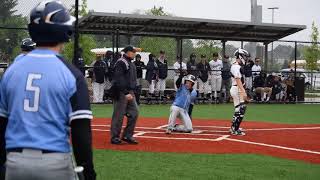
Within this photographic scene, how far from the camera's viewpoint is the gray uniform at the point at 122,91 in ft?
37.1

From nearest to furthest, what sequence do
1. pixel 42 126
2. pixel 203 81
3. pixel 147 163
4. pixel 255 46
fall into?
pixel 42 126
pixel 147 163
pixel 203 81
pixel 255 46

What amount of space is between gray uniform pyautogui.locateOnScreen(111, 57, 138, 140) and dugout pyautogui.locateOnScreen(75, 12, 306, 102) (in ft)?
35.9

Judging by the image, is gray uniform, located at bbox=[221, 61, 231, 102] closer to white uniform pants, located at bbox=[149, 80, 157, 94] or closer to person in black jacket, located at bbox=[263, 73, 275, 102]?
person in black jacket, located at bbox=[263, 73, 275, 102]

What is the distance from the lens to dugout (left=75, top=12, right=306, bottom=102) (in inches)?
936

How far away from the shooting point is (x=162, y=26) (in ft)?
85.0

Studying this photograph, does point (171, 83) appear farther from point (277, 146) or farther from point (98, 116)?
point (277, 146)

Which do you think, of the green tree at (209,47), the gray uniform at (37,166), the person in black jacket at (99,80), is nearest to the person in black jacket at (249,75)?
the person in black jacket at (99,80)

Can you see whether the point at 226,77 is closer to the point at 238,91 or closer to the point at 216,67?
the point at 216,67

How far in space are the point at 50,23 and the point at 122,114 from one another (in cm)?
805

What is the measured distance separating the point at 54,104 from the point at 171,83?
78.6ft

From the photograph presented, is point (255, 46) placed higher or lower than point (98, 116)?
higher

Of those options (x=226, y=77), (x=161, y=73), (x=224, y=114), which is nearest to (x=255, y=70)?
(x=226, y=77)

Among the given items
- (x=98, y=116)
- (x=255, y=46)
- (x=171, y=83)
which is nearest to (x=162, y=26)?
(x=171, y=83)

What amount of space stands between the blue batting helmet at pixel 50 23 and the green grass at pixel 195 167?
15.2ft
